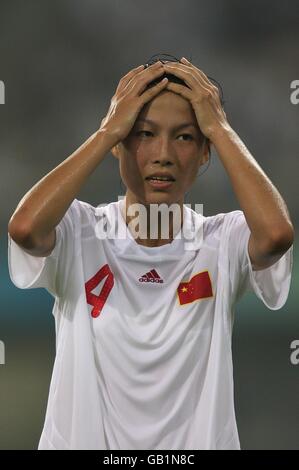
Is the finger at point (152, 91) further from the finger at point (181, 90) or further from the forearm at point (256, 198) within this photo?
the forearm at point (256, 198)

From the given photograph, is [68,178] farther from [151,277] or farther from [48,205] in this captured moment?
[151,277]

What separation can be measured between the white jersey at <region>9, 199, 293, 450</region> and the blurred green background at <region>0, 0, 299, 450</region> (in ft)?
4.17

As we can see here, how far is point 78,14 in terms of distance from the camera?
10.5 ft

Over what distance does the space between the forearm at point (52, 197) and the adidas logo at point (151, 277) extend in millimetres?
202

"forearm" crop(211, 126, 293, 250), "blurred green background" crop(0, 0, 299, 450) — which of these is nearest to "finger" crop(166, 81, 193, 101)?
"forearm" crop(211, 126, 293, 250)

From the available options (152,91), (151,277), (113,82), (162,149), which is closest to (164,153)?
(162,149)

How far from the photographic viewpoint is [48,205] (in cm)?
147

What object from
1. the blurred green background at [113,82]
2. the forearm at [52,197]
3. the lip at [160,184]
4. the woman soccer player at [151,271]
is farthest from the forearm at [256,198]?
the blurred green background at [113,82]

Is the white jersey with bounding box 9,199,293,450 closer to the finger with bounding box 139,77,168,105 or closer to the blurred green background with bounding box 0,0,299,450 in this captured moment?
the finger with bounding box 139,77,168,105

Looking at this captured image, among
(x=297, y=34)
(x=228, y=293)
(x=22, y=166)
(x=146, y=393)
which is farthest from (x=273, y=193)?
(x=297, y=34)

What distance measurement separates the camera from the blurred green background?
293 cm

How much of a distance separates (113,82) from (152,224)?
1.58 metres
